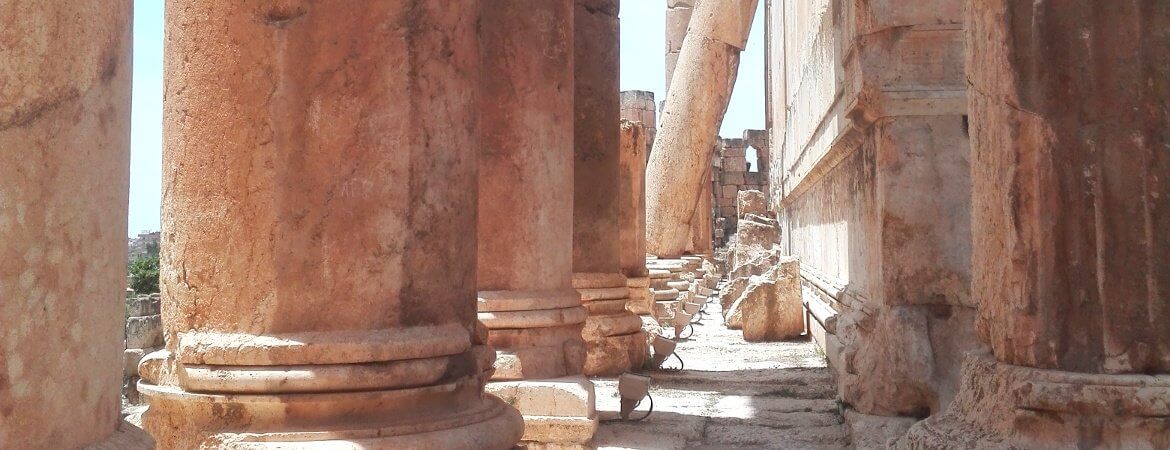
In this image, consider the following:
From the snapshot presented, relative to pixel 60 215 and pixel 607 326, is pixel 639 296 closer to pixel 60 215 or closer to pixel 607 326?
pixel 607 326

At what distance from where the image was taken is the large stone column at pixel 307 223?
3.01 meters

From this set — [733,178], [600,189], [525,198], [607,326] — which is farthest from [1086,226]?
[733,178]

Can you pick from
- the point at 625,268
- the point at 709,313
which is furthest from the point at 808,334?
the point at 709,313

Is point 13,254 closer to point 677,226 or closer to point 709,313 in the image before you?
point 677,226

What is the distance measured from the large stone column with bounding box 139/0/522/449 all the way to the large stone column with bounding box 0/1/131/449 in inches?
42.2

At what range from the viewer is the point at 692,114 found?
43.7ft

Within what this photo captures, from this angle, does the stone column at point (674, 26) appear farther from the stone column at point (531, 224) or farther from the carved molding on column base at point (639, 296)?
the stone column at point (531, 224)

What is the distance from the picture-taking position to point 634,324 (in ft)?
26.1

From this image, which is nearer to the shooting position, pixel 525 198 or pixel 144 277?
pixel 525 198

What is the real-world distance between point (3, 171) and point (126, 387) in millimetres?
6645

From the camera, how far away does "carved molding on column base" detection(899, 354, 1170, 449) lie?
2.55 meters

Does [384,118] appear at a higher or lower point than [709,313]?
higher

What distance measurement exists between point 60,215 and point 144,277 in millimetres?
22317

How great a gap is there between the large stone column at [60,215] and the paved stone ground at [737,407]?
353 centimetres
